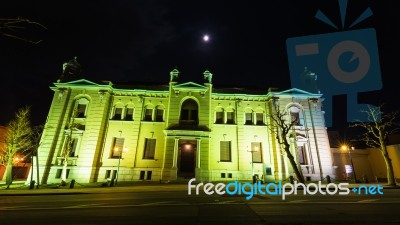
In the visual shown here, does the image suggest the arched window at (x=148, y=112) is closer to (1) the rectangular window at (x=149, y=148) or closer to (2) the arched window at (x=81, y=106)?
(1) the rectangular window at (x=149, y=148)

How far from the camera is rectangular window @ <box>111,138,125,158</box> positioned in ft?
84.4

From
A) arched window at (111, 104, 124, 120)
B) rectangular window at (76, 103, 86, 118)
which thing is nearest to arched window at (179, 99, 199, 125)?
arched window at (111, 104, 124, 120)

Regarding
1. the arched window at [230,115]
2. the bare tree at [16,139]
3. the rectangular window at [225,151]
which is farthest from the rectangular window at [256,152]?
the bare tree at [16,139]

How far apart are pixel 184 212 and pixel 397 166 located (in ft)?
123

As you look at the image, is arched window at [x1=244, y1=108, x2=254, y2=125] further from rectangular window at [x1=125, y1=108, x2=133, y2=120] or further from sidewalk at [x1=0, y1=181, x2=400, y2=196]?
rectangular window at [x1=125, y1=108, x2=133, y2=120]

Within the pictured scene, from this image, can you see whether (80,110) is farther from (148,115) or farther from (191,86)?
(191,86)

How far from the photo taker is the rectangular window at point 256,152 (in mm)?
26328

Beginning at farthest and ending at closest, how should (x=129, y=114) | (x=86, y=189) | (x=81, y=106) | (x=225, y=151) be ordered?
(x=129, y=114), (x=81, y=106), (x=225, y=151), (x=86, y=189)

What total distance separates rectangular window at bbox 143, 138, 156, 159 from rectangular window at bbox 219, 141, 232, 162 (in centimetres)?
898

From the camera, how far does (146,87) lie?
29359 millimetres

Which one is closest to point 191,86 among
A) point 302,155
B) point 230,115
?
point 230,115

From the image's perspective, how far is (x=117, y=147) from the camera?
85.5 ft

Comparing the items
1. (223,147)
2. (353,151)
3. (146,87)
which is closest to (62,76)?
(146,87)

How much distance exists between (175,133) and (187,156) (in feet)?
15.3
